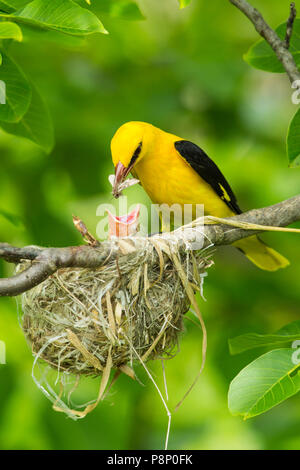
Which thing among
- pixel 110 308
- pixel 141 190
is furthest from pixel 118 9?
pixel 141 190

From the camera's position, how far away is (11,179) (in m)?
5.59

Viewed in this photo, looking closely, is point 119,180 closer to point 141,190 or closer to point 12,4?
point 12,4

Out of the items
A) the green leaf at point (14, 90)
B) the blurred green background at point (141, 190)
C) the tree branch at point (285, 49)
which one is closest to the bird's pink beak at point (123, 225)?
the green leaf at point (14, 90)

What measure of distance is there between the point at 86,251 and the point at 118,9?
1536 mm

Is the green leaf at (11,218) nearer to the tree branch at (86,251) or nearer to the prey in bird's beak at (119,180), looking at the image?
the prey in bird's beak at (119,180)

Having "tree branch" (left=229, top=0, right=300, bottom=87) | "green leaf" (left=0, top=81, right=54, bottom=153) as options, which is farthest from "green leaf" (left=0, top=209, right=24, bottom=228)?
"tree branch" (left=229, top=0, right=300, bottom=87)

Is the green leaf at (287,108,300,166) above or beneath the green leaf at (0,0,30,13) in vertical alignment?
beneath

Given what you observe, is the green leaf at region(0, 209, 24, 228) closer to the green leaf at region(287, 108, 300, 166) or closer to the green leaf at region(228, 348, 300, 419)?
the green leaf at region(287, 108, 300, 166)

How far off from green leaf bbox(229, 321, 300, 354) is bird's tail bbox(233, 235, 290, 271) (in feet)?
5.10

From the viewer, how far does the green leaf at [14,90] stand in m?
2.96

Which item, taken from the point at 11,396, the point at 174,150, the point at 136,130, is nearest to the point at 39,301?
the point at 136,130

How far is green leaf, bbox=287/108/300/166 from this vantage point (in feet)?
10.4

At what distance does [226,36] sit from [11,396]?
3.68m

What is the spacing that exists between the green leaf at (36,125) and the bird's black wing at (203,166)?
3.10 ft
